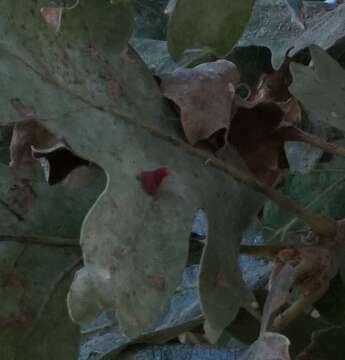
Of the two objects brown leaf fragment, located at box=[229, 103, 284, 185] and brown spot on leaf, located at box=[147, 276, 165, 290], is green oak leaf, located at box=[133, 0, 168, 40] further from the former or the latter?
brown spot on leaf, located at box=[147, 276, 165, 290]

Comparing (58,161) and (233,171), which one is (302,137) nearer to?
(233,171)

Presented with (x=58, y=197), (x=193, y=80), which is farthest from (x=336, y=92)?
(x=58, y=197)

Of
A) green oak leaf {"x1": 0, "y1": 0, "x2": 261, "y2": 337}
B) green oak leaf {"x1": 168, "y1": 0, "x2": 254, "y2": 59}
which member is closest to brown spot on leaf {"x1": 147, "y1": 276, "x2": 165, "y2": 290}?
green oak leaf {"x1": 0, "y1": 0, "x2": 261, "y2": 337}

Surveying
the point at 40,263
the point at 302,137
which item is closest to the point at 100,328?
the point at 40,263

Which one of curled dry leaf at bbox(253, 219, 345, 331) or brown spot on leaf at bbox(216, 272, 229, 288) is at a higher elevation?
brown spot on leaf at bbox(216, 272, 229, 288)

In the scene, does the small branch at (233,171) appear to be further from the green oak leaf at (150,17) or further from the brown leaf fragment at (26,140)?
the green oak leaf at (150,17)

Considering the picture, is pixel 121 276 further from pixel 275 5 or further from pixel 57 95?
pixel 275 5

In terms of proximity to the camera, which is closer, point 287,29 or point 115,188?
point 115,188
